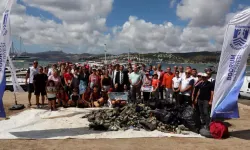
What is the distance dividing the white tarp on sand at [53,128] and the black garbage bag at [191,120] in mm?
321

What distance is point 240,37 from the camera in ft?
26.9

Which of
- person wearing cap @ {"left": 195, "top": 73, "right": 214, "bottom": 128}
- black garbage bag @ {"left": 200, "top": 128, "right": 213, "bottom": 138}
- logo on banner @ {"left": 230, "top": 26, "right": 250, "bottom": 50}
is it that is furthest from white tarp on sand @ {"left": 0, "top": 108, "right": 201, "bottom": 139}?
logo on banner @ {"left": 230, "top": 26, "right": 250, "bottom": 50}

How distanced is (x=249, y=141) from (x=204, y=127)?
1425mm

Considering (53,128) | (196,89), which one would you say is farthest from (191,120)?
(53,128)

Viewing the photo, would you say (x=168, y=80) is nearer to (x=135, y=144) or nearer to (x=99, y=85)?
(x=99, y=85)

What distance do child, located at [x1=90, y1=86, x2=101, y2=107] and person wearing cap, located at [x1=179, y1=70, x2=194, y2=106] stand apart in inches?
152

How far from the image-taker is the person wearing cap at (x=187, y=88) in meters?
10.0

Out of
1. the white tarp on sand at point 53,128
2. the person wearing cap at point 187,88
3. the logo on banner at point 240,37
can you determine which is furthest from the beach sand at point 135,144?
the logo on banner at point 240,37

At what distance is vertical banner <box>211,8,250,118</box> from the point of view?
8.17 metres

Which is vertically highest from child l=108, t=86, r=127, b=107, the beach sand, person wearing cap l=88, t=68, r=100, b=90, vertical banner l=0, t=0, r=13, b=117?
vertical banner l=0, t=0, r=13, b=117

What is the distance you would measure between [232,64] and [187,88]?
2217 millimetres

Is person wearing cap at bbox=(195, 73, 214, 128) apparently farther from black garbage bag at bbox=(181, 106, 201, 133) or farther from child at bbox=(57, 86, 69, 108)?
child at bbox=(57, 86, 69, 108)

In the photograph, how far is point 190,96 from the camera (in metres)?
10.2

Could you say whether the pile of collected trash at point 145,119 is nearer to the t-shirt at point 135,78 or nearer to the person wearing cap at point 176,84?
the person wearing cap at point 176,84
